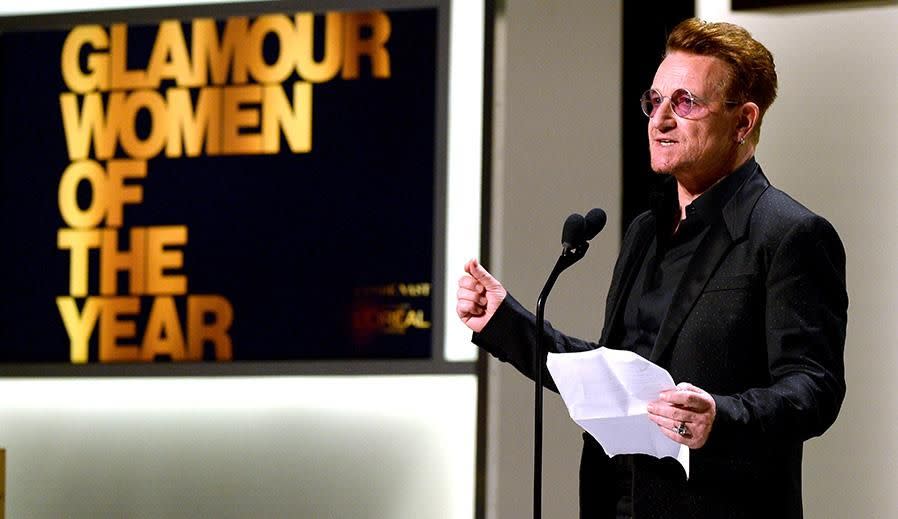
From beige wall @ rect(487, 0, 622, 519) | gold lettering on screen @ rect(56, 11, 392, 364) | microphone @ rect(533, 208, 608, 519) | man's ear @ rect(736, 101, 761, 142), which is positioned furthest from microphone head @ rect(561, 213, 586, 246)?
gold lettering on screen @ rect(56, 11, 392, 364)

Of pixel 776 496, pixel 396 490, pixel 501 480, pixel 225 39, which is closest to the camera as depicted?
pixel 776 496

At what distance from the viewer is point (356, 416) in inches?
157

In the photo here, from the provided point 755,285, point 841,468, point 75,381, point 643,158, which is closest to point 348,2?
point 643,158

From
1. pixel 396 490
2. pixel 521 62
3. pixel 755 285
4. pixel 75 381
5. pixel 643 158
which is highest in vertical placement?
pixel 521 62

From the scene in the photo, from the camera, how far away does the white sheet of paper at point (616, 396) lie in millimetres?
1808

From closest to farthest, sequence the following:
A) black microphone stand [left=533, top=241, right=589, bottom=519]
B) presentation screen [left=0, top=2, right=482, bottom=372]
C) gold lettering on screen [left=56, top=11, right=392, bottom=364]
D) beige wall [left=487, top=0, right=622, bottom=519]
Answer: black microphone stand [left=533, top=241, right=589, bottom=519] < beige wall [left=487, top=0, right=622, bottom=519] < presentation screen [left=0, top=2, right=482, bottom=372] < gold lettering on screen [left=56, top=11, right=392, bottom=364]

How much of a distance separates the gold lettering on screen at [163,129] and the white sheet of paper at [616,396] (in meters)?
2.32

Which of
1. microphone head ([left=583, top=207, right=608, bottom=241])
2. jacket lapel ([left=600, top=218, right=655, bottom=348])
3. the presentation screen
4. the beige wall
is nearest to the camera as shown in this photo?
microphone head ([left=583, top=207, right=608, bottom=241])

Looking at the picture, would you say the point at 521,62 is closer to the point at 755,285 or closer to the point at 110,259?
the point at 110,259

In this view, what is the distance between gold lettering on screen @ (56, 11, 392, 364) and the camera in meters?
4.15

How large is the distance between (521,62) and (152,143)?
4.02ft

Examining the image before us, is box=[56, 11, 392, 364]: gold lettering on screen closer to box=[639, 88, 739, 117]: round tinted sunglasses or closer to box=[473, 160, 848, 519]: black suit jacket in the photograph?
box=[639, 88, 739, 117]: round tinted sunglasses

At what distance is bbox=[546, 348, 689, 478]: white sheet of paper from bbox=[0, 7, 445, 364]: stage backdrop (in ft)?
6.57

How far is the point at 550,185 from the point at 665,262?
5.40 feet
